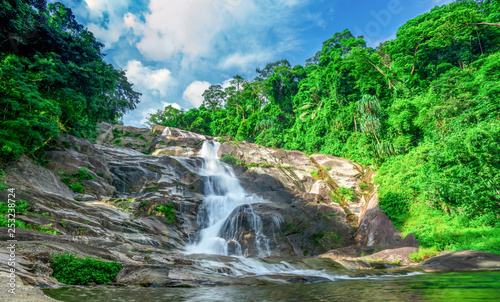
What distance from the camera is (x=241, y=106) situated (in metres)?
53.0

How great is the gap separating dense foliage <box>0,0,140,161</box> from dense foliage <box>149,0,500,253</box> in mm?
21366

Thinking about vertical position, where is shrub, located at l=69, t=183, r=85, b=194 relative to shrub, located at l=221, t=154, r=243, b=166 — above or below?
below

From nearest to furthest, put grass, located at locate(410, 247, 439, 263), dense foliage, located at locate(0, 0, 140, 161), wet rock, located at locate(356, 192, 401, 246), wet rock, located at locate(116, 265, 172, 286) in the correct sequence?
wet rock, located at locate(116, 265, 172, 286)
grass, located at locate(410, 247, 439, 263)
dense foliage, located at locate(0, 0, 140, 161)
wet rock, located at locate(356, 192, 401, 246)

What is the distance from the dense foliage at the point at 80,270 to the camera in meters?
5.48

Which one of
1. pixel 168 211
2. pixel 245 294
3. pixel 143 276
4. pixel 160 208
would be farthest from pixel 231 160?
pixel 245 294

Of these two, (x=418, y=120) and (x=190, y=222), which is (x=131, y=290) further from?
(x=418, y=120)

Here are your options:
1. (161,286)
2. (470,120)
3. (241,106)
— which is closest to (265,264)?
(161,286)

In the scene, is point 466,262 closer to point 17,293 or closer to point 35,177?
point 17,293

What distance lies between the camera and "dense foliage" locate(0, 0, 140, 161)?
40.1 feet

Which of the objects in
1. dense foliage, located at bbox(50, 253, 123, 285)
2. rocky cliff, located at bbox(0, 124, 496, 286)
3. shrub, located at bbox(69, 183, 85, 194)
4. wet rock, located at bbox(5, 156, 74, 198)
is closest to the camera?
dense foliage, located at bbox(50, 253, 123, 285)

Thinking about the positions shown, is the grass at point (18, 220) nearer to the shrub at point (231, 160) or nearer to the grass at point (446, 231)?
the grass at point (446, 231)

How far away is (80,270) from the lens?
571 centimetres

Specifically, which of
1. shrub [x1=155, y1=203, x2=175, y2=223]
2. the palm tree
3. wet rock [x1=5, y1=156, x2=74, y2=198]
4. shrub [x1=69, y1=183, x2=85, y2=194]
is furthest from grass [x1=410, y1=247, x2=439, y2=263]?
shrub [x1=69, y1=183, x2=85, y2=194]

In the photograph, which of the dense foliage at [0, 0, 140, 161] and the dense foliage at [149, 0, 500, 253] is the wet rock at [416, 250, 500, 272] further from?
the dense foliage at [0, 0, 140, 161]
